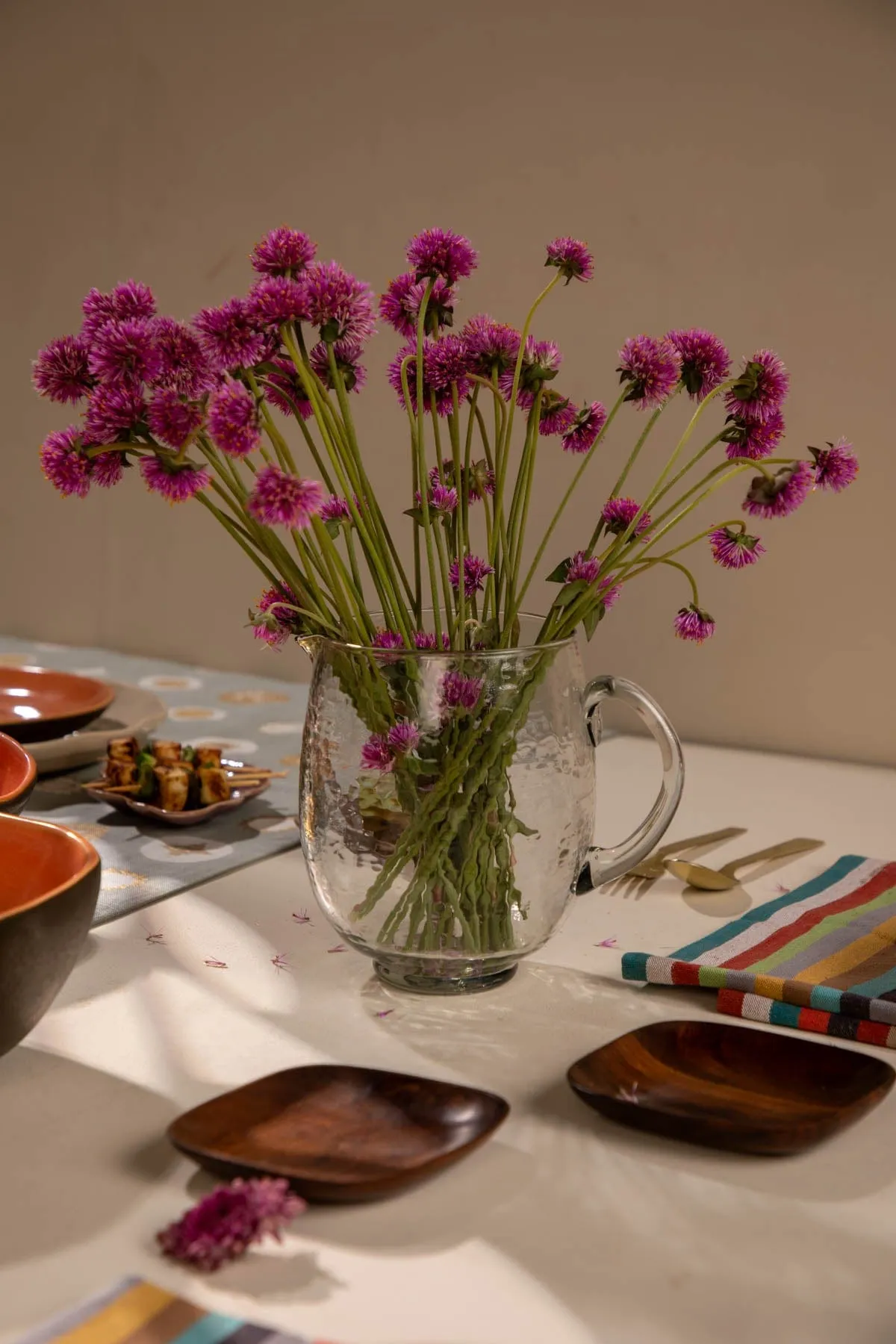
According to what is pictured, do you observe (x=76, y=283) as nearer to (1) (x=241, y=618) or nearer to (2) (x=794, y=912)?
(1) (x=241, y=618)

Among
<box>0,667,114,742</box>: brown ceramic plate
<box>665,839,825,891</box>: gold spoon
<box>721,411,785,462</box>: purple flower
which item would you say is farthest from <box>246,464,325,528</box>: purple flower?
<box>0,667,114,742</box>: brown ceramic plate

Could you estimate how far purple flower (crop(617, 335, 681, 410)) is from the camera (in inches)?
26.2

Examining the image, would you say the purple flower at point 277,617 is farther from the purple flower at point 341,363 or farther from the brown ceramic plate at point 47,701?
the brown ceramic plate at point 47,701

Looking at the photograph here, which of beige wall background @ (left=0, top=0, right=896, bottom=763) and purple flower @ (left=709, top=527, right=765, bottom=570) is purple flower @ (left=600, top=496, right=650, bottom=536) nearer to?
purple flower @ (left=709, top=527, right=765, bottom=570)

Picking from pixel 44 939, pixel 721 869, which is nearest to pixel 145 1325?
pixel 44 939

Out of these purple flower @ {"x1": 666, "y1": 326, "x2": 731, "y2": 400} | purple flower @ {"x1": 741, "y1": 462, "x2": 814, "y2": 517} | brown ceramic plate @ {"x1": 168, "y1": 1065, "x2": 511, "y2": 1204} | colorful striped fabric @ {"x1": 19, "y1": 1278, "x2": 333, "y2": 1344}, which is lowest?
colorful striped fabric @ {"x1": 19, "y1": 1278, "x2": 333, "y2": 1344}

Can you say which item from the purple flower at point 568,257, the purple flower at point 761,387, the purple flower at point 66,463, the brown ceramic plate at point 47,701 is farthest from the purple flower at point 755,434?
the brown ceramic plate at point 47,701

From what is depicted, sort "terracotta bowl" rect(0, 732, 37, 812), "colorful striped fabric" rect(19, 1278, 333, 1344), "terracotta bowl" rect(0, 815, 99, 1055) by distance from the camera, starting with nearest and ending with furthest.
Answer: "colorful striped fabric" rect(19, 1278, 333, 1344) < "terracotta bowl" rect(0, 815, 99, 1055) < "terracotta bowl" rect(0, 732, 37, 812)

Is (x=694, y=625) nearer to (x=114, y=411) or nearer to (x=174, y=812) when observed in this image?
(x=114, y=411)

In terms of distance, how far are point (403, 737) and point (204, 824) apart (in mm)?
437

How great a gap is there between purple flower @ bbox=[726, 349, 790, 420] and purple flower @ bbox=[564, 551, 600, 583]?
107 millimetres

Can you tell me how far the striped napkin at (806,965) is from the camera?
69cm

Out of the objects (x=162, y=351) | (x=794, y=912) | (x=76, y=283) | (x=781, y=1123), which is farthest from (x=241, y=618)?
(x=781, y=1123)

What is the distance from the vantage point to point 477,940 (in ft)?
2.26
